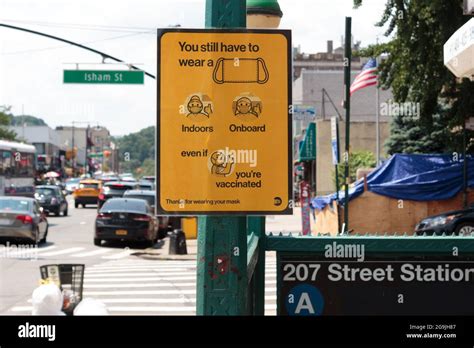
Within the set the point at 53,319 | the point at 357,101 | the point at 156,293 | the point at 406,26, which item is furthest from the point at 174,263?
the point at 357,101

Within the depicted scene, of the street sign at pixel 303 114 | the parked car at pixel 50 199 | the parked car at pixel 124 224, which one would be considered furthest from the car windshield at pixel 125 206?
the street sign at pixel 303 114

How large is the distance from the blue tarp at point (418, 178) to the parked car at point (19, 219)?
9088mm

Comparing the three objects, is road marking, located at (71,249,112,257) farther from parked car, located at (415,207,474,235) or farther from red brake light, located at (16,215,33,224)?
parked car, located at (415,207,474,235)

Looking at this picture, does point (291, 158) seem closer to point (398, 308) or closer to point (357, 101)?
point (398, 308)

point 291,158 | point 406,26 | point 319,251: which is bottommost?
point 319,251


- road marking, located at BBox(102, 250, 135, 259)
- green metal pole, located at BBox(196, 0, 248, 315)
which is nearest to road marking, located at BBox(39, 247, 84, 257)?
road marking, located at BBox(102, 250, 135, 259)

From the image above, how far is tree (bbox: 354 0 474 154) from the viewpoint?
2100 cm

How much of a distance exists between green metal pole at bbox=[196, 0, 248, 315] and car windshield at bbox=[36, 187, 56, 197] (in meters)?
40.2

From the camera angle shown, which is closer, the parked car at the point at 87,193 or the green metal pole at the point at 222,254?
the green metal pole at the point at 222,254

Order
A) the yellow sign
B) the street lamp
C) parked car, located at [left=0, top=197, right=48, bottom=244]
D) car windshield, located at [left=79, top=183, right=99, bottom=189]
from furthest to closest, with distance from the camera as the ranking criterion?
car windshield, located at [left=79, top=183, right=99, bottom=189], parked car, located at [left=0, top=197, right=48, bottom=244], the street lamp, the yellow sign

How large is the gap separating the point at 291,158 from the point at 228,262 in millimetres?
613

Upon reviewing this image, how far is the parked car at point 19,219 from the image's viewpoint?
23359 millimetres

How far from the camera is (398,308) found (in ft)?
15.9

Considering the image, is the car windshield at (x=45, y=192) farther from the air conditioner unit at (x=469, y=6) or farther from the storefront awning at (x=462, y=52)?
the air conditioner unit at (x=469, y=6)
